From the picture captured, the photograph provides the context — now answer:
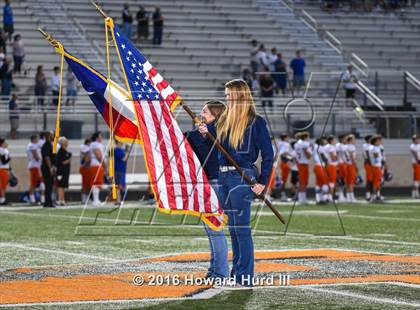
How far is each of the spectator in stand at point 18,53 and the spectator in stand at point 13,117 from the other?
6.93 feet

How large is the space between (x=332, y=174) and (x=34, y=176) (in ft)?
22.1

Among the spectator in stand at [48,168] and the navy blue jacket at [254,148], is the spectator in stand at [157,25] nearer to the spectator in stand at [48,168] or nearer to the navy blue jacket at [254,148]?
the spectator in stand at [48,168]

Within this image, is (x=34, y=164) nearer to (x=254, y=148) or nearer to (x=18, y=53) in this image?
(x=18, y=53)

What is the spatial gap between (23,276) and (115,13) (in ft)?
77.9

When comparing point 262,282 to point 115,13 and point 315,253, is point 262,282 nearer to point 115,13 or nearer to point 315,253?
point 315,253

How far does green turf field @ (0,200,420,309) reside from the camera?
26.2ft

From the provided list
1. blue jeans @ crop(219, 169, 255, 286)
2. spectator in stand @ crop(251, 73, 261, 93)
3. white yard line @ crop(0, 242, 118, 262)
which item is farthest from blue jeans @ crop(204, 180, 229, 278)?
spectator in stand @ crop(251, 73, 261, 93)

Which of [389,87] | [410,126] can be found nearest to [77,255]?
[410,126]

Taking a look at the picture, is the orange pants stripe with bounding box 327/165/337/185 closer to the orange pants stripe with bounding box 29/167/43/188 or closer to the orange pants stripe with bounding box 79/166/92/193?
the orange pants stripe with bounding box 79/166/92/193

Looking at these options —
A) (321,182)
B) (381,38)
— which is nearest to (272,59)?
(381,38)

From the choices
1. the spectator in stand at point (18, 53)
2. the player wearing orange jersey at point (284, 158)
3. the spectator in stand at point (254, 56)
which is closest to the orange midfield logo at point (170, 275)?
the player wearing orange jersey at point (284, 158)

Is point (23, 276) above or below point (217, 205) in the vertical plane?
below

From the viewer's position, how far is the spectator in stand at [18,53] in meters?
28.2

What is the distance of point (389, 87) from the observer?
33312 mm
